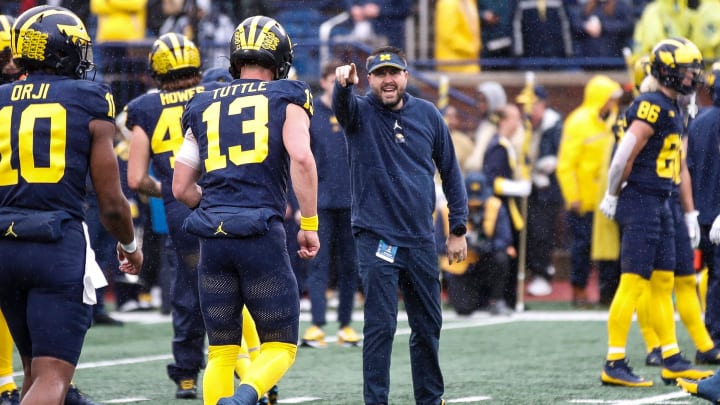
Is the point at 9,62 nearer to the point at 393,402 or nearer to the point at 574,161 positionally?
the point at 393,402

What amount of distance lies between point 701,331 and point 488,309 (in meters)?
4.83

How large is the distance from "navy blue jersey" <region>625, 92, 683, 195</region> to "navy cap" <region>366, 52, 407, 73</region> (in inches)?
79.2

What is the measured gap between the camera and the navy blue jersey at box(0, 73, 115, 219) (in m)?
5.57

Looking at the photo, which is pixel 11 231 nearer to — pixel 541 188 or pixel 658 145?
pixel 658 145

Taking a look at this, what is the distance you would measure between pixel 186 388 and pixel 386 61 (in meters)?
2.50

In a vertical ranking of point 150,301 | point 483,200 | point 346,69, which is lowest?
point 150,301

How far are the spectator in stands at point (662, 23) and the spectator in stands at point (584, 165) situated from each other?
1.36m

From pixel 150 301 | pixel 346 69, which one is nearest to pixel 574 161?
pixel 150 301

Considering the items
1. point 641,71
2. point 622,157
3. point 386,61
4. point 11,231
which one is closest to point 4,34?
point 386,61

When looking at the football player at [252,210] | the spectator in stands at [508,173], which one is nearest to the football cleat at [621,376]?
the football player at [252,210]

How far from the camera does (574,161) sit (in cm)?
1526

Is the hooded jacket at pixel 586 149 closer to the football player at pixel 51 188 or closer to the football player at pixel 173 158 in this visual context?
the football player at pixel 173 158

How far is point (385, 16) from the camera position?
1850 centimetres

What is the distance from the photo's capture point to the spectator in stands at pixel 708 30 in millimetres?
16625
